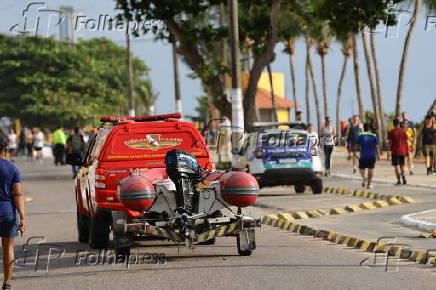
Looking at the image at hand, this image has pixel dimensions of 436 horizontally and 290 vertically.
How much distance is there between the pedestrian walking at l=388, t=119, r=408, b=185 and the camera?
2801 centimetres

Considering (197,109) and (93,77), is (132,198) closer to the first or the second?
(93,77)

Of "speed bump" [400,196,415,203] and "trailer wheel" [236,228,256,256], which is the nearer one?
"trailer wheel" [236,228,256,256]

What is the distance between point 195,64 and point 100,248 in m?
25.3

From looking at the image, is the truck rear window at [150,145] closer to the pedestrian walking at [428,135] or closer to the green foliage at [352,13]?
the pedestrian walking at [428,135]

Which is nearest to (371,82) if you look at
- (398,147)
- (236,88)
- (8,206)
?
(236,88)

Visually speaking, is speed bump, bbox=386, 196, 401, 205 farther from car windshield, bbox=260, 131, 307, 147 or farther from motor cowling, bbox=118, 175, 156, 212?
motor cowling, bbox=118, 175, 156, 212

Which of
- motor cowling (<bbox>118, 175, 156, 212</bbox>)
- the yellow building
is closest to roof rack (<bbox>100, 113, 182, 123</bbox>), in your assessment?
motor cowling (<bbox>118, 175, 156, 212</bbox>)

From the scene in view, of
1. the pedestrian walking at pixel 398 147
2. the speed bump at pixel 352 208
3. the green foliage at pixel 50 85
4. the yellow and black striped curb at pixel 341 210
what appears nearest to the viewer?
the yellow and black striped curb at pixel 341 210

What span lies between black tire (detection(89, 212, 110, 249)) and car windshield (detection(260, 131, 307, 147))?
10915mm

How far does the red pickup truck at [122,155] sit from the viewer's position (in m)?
15.2

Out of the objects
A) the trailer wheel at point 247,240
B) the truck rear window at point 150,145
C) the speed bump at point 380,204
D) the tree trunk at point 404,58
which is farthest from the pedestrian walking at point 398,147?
the tree trunk at point 404,58

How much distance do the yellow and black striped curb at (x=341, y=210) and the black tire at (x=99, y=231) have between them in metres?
4.91

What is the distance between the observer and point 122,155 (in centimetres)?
1548

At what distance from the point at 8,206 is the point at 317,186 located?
631 inches
